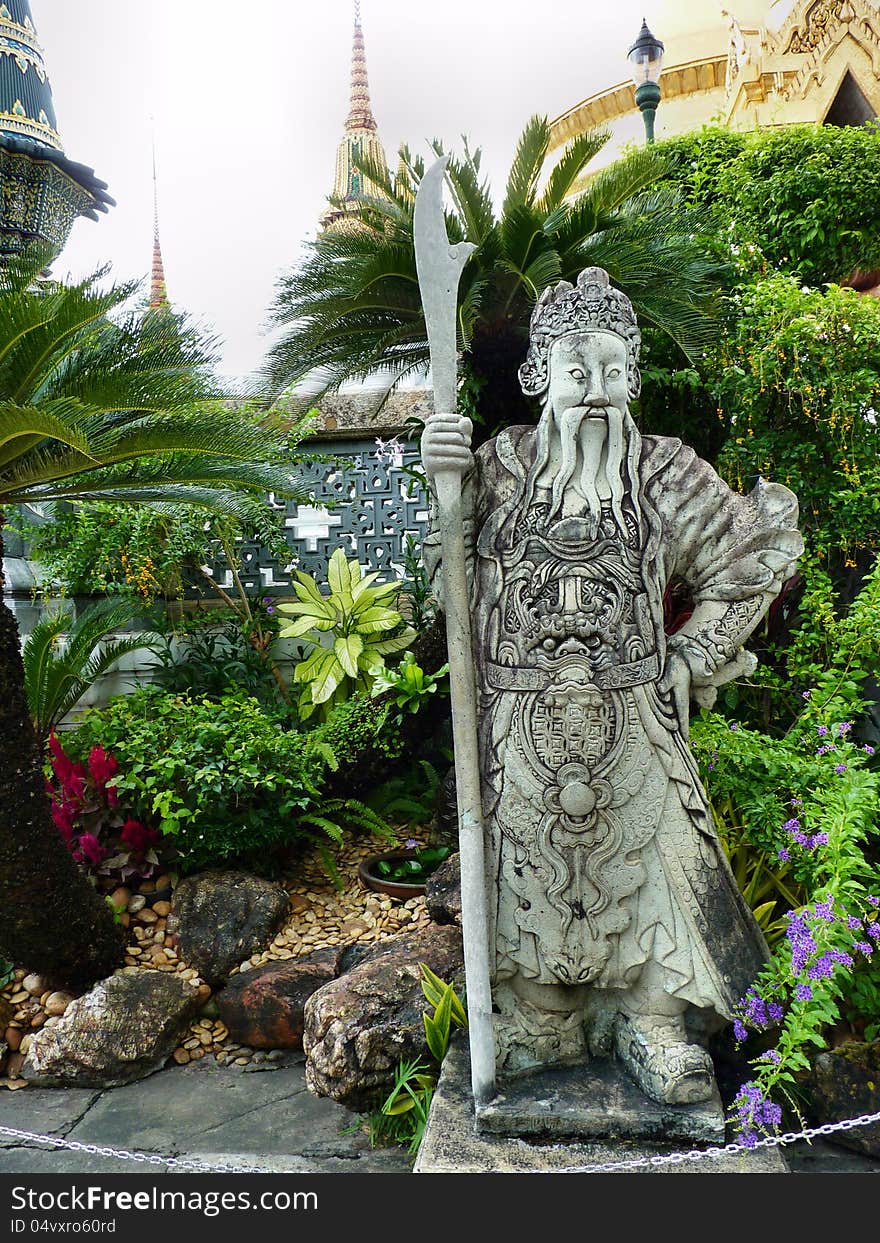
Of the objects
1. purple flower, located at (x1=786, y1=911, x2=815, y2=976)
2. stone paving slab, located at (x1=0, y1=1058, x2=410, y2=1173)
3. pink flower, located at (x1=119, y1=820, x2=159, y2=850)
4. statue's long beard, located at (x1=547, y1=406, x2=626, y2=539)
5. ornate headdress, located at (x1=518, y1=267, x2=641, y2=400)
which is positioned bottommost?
stone paving slab, located at (x1=0, y1=1058, x2=410, y2=1173)

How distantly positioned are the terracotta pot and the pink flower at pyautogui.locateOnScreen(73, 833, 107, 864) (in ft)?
4.80

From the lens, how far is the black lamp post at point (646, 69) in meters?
7.68

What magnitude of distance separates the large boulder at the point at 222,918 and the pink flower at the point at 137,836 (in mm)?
340

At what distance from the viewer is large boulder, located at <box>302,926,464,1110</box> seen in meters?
3.27

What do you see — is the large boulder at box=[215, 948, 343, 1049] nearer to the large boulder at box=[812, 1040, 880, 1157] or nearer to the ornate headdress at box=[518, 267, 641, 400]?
the large boulder at box=[812, 1040, 880, 1157]

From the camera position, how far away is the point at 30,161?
5602mm

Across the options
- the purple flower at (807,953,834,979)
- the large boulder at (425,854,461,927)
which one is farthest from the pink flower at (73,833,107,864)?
the purple flower at (807,953,834,979)

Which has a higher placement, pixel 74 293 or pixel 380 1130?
pixel 74 293

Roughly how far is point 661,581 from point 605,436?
47cm

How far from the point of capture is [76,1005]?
3.95 meters

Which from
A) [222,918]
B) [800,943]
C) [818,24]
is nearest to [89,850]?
[222,918]

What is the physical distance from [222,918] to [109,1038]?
838 mm

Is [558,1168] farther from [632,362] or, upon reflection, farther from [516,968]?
[632,362]
